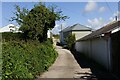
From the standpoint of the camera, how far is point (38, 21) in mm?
27906

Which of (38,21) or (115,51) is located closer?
(115,51)

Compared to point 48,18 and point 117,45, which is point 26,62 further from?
point 48,18

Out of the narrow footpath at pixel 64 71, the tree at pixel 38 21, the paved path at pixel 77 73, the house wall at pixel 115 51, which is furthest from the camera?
the tree at pixel 38 21

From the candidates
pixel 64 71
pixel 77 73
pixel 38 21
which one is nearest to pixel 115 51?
pixel 77 73

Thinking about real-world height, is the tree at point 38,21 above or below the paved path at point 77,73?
above

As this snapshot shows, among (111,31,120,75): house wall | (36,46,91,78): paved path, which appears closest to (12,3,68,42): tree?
(36,46,91,78): paved path

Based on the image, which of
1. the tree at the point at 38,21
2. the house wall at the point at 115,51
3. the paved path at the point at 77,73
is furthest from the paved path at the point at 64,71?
the tree at the point at 38,21

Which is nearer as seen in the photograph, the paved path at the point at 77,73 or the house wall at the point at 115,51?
the house wall at the point at 115,51

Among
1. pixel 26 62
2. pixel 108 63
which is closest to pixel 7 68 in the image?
pixel 26 62

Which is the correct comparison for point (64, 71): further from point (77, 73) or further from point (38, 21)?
point (38, 21)

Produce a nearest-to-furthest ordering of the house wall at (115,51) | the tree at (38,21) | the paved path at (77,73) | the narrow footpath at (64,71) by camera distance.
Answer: the house wall at (115,51) → the paved path at (77,73) → the narrow footpath at (64,71) → the tree at (38,21)

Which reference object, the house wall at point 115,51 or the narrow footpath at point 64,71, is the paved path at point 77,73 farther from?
the house wall at point 115,51

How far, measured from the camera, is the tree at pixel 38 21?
28016 mm

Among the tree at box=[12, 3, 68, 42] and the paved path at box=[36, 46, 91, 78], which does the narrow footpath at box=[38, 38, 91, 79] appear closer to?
the paved path at box=[36, 46, 91, 78]
